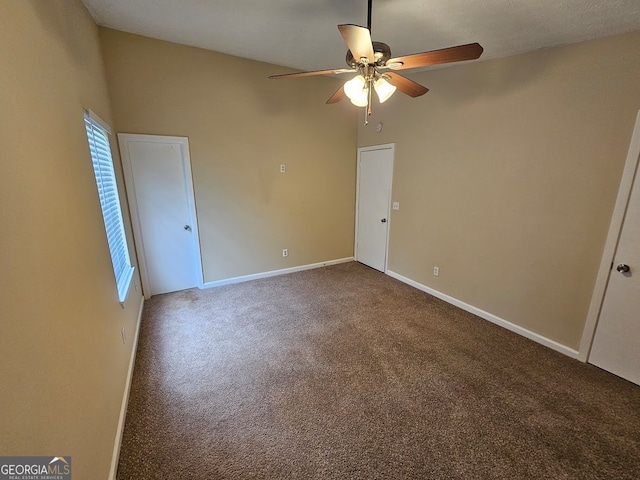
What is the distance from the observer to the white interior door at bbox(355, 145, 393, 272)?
162 inches

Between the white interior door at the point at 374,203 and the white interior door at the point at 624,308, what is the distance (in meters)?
2.44

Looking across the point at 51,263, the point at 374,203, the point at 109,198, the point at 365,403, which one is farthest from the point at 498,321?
the point at 109,198

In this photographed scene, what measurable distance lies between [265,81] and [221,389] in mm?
3532

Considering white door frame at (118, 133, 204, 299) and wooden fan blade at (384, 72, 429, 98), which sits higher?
wooden fan blade at (384, 72, 429, 98)

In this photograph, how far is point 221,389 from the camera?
82.4 inches

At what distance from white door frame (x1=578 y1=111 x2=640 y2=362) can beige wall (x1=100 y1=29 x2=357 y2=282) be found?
3.15 meters

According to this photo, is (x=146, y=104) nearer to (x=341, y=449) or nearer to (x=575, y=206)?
(x=341, y=449)

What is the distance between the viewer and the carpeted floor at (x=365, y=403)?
1.56 meters

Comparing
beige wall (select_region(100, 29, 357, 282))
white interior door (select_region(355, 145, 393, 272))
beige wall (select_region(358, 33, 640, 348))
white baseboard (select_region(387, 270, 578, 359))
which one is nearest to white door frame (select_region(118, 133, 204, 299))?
beige wall (select_region(100, 29, 357, 282))

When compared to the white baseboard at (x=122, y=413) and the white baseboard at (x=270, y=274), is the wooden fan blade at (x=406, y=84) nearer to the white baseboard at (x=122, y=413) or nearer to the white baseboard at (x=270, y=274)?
the white baseboard at (x=122, y=413)

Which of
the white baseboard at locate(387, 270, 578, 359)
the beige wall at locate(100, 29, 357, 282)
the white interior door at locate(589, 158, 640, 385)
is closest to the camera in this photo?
the white interior door at locate(589, 158, 640, 385)

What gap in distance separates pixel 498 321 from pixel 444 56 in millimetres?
2640

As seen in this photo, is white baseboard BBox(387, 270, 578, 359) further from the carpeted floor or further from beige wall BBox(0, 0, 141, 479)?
beige wall BBox(0, 0, 141, 479)

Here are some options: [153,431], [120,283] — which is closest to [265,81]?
[120,283]
